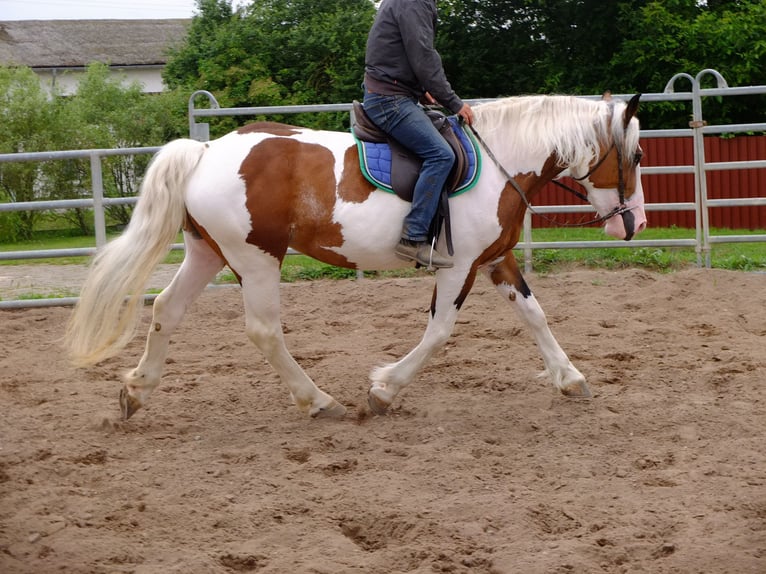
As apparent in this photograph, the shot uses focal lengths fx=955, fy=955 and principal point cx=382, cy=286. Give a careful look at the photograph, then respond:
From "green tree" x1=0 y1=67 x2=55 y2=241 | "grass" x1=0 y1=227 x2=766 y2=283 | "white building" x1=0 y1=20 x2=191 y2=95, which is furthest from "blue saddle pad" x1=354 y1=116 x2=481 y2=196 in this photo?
"white building" x1=0 y1=20 x2=191 y2=95

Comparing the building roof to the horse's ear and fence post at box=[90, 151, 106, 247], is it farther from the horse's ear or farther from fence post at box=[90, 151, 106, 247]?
the horse's ear

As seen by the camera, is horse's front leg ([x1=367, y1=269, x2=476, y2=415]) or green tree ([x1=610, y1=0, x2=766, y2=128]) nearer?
horse's front leg ([x1=367, y1=269, x2=476, y2=415])

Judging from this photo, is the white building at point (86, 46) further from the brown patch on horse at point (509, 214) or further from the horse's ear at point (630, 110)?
the horse's ear at point (630, 110)

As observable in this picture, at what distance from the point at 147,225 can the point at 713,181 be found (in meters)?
10.1

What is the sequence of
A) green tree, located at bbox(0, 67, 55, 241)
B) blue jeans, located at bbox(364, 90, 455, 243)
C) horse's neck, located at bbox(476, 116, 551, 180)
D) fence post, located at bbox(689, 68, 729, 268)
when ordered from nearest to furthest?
blue jeans, located at bbox(364, 90, 455, 243) → horse's neck, located at bbox(476, 116, 551, 180) → fence post, located at bbox(689, 68, 729, 268) → green tree, located at bbox(0, 67, 55, 241)

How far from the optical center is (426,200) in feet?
16.7

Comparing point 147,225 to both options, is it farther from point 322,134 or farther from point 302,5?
point 302,5

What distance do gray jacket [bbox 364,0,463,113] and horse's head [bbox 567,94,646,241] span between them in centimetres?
89

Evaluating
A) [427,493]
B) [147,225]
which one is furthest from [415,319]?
[427,493]

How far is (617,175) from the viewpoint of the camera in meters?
5.52

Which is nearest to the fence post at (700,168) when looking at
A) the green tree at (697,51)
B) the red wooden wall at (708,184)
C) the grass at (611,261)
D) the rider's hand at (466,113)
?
the grass at (611,261)

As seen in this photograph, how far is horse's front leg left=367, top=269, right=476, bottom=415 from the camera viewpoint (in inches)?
208

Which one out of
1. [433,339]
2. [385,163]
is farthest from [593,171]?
[433,339]

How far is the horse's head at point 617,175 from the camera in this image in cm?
545
